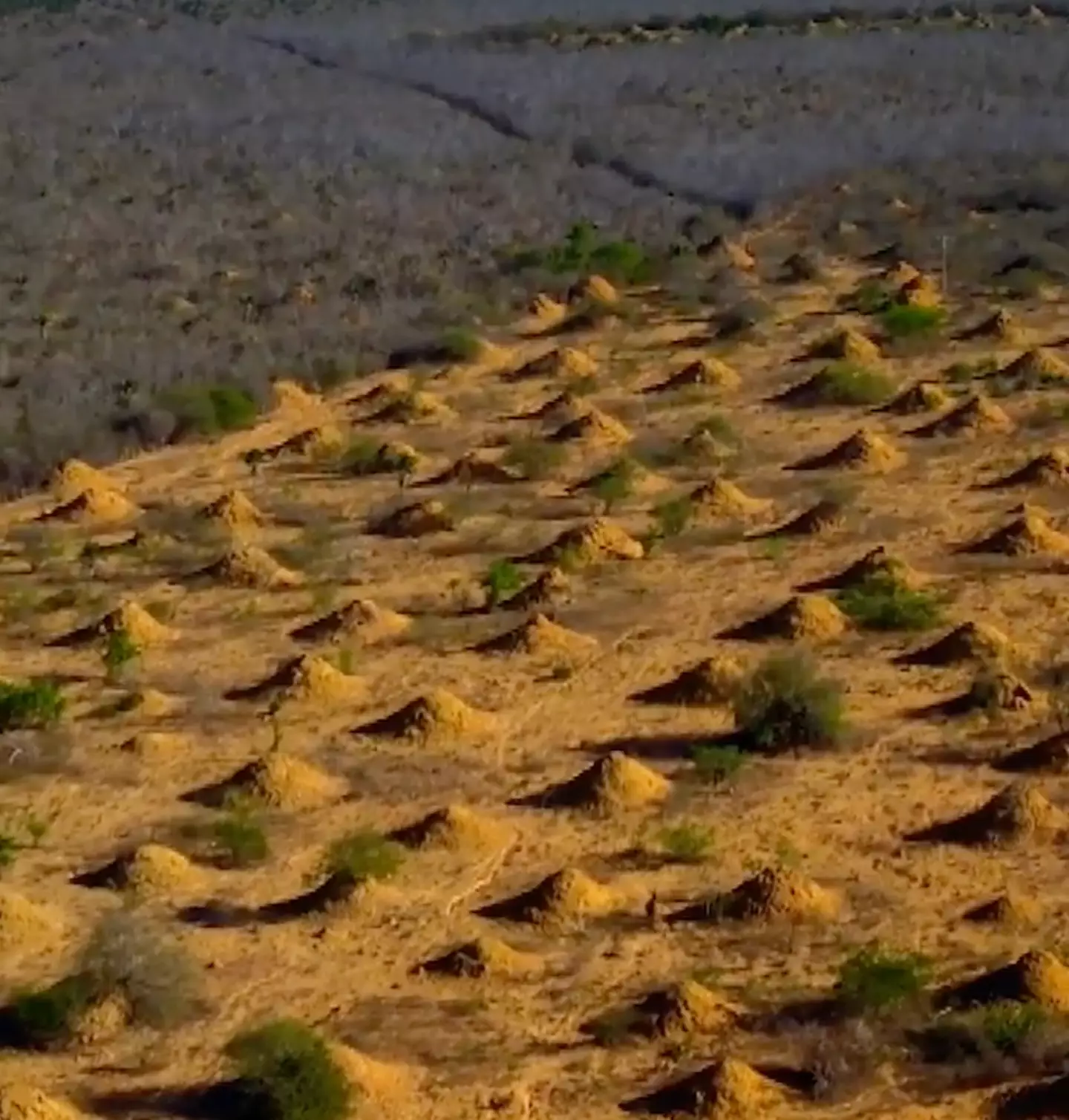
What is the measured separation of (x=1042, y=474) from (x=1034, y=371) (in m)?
Answer: 3.97

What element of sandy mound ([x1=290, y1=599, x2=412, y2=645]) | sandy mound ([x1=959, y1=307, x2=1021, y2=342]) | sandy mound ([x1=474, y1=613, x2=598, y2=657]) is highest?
sandy mound ([x1=474, y1=613, x2=598, y2=657])

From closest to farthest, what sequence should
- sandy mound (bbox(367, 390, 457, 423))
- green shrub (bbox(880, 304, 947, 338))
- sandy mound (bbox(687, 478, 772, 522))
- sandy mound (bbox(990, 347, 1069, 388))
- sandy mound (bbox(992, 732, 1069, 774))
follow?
sandy mound (bbox(992, 732, 1069, 774)) < sandy mound (bbox(687, 478, 772, 522)) < sandy mound (bbox(990, 347, 1069, 388)) < sandy mound (bbox(367, 390, 457, 423)) < green shrub (bbox(880, 304, 947, 338))

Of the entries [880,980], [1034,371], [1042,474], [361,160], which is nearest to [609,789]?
[880,980]

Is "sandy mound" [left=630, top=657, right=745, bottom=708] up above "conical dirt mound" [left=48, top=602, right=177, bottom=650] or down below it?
above

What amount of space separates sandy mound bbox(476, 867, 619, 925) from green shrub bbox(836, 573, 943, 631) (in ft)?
16.3

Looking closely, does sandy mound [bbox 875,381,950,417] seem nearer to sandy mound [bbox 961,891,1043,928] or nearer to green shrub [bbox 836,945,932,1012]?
sandy mound [bbox 961,891,1043,928]

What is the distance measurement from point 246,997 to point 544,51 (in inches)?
2012

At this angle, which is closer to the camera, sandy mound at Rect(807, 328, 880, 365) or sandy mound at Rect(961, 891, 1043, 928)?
sandy mound at Rect(961, 891, 1043, 928)

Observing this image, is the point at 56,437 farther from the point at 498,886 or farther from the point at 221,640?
the point at 498,886

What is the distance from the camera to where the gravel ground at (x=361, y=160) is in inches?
1168

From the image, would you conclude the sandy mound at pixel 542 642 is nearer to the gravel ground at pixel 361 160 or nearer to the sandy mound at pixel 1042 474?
the sandy mound at pixel 1042 474

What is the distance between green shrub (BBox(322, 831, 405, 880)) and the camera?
45.7 ft

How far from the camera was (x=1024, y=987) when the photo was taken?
12141mm

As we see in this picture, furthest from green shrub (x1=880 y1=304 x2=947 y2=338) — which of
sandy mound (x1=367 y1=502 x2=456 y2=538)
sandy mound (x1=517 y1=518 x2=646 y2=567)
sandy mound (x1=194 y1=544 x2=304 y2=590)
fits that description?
sandy mound (x1=194 y1=544 x2=304 y2=590)
